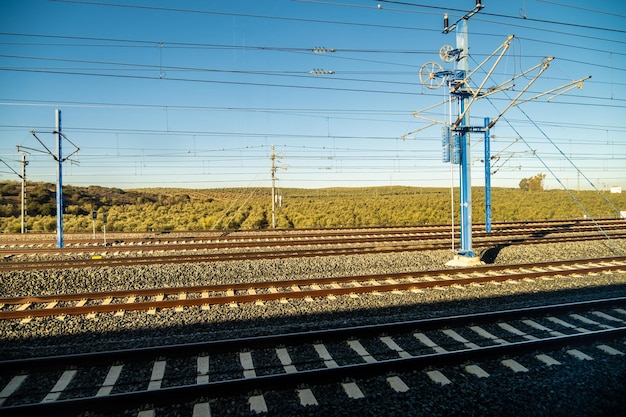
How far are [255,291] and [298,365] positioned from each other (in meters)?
4.43

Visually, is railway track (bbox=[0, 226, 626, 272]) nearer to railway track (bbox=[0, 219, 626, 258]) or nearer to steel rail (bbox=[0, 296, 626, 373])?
railway track (bbox=[0, 219, 626, 258])

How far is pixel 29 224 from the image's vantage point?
95.3 feet

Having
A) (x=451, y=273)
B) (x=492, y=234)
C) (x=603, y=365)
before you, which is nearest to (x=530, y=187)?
(x=492, y=234)

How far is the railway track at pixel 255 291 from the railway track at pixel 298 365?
2.76 m

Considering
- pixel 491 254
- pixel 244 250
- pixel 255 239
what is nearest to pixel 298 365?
pixel 244 250

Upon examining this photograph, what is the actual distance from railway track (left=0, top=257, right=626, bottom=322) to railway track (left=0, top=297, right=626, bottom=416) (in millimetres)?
2758

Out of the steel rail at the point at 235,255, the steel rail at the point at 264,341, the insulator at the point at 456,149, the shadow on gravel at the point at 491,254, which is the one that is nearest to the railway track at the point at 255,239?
the steel rail at the point at 235,255

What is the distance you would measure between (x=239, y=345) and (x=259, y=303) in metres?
2.72

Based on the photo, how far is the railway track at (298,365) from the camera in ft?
16.6

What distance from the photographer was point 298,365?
609 centimetres

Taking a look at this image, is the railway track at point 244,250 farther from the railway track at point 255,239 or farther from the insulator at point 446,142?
the insulator at point 446,142

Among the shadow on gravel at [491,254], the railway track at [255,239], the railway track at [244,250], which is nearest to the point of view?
the railway track at [244,250]

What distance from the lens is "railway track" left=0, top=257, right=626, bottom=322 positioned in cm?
884

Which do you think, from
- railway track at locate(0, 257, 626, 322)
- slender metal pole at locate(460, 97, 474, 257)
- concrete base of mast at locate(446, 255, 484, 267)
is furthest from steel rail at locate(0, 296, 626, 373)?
slender metal pole at locate(460, 97, 474, 257)
